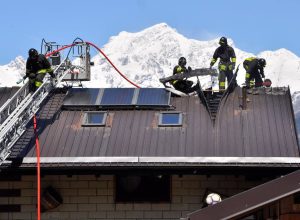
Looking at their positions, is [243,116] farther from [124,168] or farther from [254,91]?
[124,168]

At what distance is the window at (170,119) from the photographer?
23328 mm

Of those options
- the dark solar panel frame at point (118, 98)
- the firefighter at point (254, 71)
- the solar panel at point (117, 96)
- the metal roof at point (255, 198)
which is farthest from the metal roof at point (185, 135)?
the metal roof at point (255, 198)

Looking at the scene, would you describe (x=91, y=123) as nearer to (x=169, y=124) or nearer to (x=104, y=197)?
(x=169, y=124)

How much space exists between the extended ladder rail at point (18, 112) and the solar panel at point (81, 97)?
0.68 meters

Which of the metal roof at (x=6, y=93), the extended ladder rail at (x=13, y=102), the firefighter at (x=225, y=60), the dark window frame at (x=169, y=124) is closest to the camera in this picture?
the extended ladder rail at (x=13, y=102)

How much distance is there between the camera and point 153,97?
81.9ft

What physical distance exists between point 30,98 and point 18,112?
1.01 meters

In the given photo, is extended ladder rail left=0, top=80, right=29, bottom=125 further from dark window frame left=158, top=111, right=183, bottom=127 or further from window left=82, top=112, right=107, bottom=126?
dark window frame left=158, top=111, right=183, bottom=127

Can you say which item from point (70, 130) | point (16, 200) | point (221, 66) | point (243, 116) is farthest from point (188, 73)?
point (16, 200)

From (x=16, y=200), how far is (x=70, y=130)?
2.72m

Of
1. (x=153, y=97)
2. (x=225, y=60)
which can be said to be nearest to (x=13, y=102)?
(x=153, y=97)

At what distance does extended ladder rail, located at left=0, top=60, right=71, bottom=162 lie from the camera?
68.6ft

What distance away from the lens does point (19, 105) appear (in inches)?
874

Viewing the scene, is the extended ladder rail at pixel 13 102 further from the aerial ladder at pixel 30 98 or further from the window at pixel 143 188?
the window at pixel 143 188
